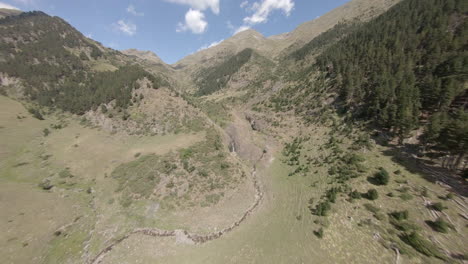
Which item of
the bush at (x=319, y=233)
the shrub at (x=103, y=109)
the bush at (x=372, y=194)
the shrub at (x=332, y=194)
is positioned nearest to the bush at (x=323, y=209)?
the shrub at (x=332, y=194)

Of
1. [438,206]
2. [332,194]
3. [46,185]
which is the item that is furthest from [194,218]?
[438,206]

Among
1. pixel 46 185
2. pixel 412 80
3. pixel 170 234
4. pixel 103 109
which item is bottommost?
pixel 170 234

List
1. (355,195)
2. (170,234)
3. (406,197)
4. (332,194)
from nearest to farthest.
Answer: (406,197)
(170,234)
(355,195)
(332,194)

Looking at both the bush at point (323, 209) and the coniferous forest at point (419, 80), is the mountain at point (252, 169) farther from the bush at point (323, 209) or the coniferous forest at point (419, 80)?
the coniferous forest at point (419, 80)

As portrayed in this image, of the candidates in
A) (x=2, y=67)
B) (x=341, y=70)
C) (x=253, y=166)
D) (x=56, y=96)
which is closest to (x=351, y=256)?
(x=253, y=166)

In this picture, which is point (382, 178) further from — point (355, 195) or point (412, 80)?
point (412, 80)

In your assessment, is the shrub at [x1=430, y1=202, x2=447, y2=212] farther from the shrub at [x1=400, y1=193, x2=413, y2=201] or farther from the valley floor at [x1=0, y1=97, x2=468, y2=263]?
the shrub at [x1=400, y1=193, x2=413, y2=201]

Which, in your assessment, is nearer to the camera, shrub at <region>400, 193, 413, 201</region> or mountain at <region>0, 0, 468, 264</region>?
mountain at <region>0, 0, 468, 264</region>

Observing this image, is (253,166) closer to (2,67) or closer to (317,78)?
(317,78)

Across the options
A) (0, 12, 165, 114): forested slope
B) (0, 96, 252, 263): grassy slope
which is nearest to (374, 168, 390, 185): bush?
(0, 96, 252, 263): grassy slope
